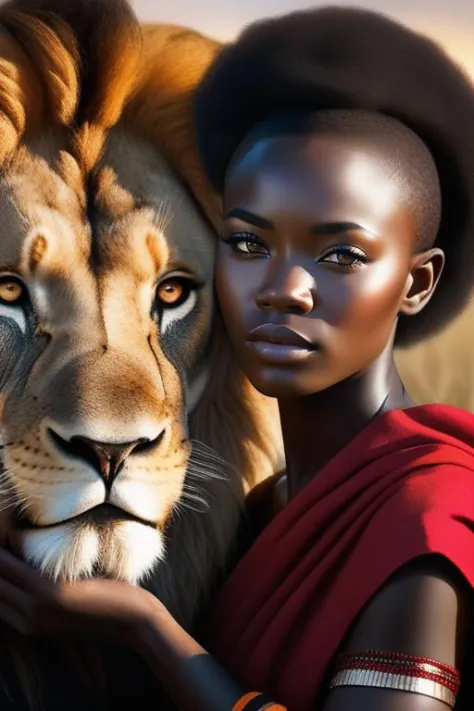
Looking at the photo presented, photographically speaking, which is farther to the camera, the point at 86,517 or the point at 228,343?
the point at 228,343

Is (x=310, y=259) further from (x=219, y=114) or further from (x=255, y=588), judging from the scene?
(x=255, y=588)

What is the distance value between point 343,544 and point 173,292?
33 cm

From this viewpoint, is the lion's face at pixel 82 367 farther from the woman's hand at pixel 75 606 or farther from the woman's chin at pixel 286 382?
the woman's chin at pixel 286 382

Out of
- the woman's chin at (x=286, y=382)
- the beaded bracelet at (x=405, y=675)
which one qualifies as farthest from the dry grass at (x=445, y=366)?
the beaded bracelet at (x=405, y=675)

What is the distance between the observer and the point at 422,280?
120 centimetres

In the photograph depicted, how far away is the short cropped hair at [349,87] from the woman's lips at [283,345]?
0.22 meters

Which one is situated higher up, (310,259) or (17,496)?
(310,259)

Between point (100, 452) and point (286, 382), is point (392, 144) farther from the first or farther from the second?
point (100, 452)

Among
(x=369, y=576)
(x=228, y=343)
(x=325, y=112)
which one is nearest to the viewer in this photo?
(x=369, y=576)

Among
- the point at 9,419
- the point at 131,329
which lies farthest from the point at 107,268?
the point at 9,419

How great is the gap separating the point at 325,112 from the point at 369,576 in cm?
44

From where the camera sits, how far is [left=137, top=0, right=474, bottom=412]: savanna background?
1.24 meters

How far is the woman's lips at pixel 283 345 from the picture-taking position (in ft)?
3.65

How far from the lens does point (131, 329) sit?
1.19m
